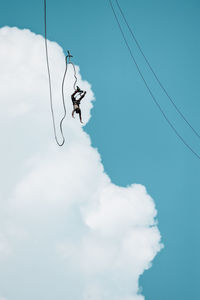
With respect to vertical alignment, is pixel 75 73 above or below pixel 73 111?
above

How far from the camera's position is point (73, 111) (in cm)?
925

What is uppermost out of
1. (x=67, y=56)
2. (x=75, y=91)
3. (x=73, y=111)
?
(x=67, y=56)

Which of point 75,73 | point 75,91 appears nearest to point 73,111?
point 75,91

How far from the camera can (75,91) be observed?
9258mm

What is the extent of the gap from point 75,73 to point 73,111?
1310 millimetres

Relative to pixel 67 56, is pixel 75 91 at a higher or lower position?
lower

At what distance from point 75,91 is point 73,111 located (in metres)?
0.69

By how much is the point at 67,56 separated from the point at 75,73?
0.61 metres

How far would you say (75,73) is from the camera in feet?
30.4

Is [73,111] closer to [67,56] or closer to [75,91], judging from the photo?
[75,91]

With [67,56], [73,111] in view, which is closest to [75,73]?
[67,56]

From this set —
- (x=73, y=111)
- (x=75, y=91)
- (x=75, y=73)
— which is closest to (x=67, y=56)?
(x=75, y=73)

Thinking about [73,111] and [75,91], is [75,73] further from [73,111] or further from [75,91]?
[73,111]
